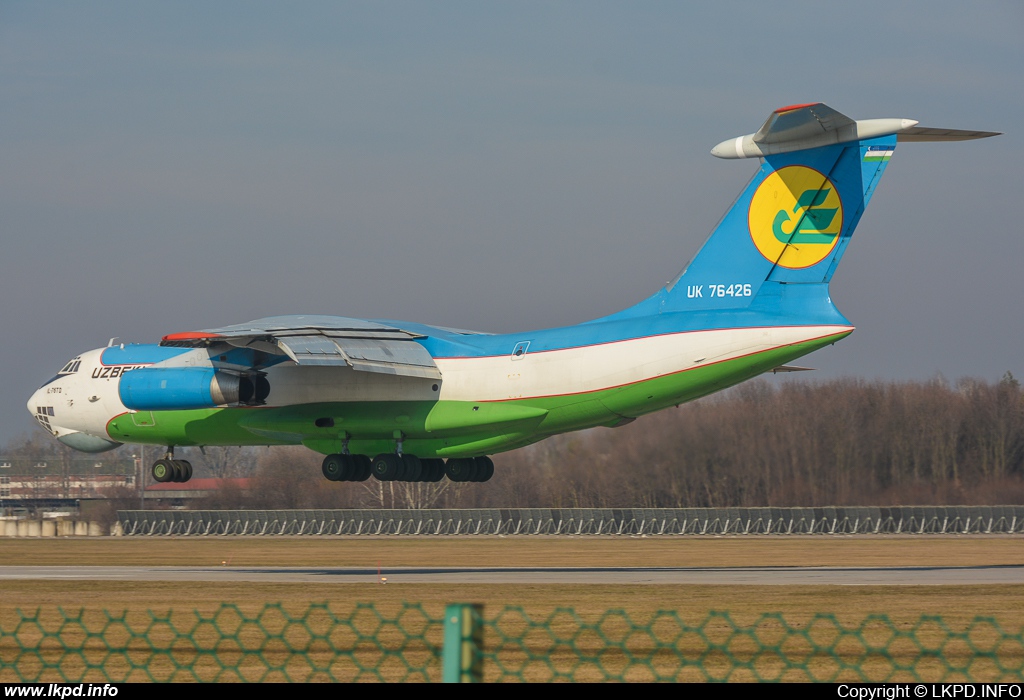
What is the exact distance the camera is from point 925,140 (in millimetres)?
18906

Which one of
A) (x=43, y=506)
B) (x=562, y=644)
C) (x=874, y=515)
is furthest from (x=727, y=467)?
(x=43, y=506)

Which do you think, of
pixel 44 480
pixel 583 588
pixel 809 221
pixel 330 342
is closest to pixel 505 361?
pixel 330 342

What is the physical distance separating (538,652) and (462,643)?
21.7 ft

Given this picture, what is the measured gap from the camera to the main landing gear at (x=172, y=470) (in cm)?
2406

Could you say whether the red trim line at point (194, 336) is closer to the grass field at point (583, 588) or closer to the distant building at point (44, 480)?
the grass field at point (583, 588)

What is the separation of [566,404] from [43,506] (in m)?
52.7

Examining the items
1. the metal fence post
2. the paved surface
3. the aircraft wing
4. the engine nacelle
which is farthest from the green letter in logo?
the metal fence post

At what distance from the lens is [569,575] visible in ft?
69.9

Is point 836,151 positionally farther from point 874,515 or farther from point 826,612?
point 874,515

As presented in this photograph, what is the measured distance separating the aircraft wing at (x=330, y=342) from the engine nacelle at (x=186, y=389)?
614 millimetres

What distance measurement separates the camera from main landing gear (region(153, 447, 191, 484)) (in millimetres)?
24062

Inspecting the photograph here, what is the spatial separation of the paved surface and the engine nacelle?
3101 mm

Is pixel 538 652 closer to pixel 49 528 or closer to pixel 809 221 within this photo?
pixel 809 221
